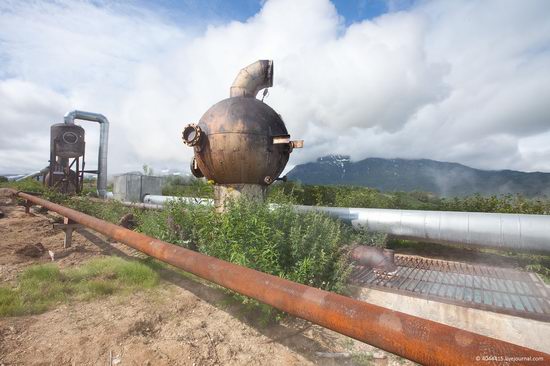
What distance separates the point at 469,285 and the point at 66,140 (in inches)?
815

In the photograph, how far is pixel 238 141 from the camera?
241 inches

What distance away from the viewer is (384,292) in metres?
4.27

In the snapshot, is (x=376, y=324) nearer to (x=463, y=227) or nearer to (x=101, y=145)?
(x=463, y=227)

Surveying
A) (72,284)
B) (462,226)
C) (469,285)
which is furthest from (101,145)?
(469,285)

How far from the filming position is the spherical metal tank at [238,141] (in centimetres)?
616

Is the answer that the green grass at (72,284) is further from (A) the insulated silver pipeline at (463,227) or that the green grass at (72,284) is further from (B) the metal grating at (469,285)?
(A) the insulated silver pipeline at (463,227)

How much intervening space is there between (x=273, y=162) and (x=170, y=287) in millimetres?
3276

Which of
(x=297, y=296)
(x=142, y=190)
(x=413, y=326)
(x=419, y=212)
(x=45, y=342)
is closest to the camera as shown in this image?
(x=413, y=326)

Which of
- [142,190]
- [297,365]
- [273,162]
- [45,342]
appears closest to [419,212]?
[273,162]

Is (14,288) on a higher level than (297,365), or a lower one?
higher

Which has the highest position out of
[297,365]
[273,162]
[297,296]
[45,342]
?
[273,162]

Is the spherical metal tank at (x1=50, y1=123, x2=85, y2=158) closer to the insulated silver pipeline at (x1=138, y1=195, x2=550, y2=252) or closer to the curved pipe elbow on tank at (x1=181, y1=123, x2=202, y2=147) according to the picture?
the curved pipe elbow on tank at (x1=181, y1=123, x2=202, y2=147)

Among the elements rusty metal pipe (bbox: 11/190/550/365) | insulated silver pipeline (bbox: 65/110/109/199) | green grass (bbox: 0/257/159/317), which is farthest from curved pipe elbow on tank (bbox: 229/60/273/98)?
insulated silver pipeline (bbox: 65/110/109/199)

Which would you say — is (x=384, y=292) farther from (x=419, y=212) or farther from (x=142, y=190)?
(x=142, y=190)
